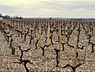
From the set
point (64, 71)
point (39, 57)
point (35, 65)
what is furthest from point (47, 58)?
point (64, 71)

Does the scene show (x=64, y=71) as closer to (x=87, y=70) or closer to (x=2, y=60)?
(x=87, y=70)

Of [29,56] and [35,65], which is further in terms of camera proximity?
[29,56]

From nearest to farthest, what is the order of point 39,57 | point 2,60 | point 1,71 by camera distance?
point 1,71, point 2,60, point 39,57

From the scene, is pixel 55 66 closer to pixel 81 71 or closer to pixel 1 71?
pixel 81 71

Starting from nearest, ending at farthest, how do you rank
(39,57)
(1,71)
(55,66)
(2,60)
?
(1,71)
(55,66)
(2,60)
(39,57)

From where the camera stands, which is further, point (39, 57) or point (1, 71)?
point (39, 57)

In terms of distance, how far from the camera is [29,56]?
1923 cm

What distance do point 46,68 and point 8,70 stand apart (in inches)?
96.4

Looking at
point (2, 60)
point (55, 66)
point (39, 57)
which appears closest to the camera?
point (55, 66)

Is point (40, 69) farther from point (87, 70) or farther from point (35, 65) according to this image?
point (87, 70)

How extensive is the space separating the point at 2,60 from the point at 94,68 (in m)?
6.91

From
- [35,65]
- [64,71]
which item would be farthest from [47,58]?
[64,71]

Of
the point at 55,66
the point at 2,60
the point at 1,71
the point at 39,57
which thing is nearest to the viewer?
the point at 1,71

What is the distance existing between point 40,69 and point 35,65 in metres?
1.13
